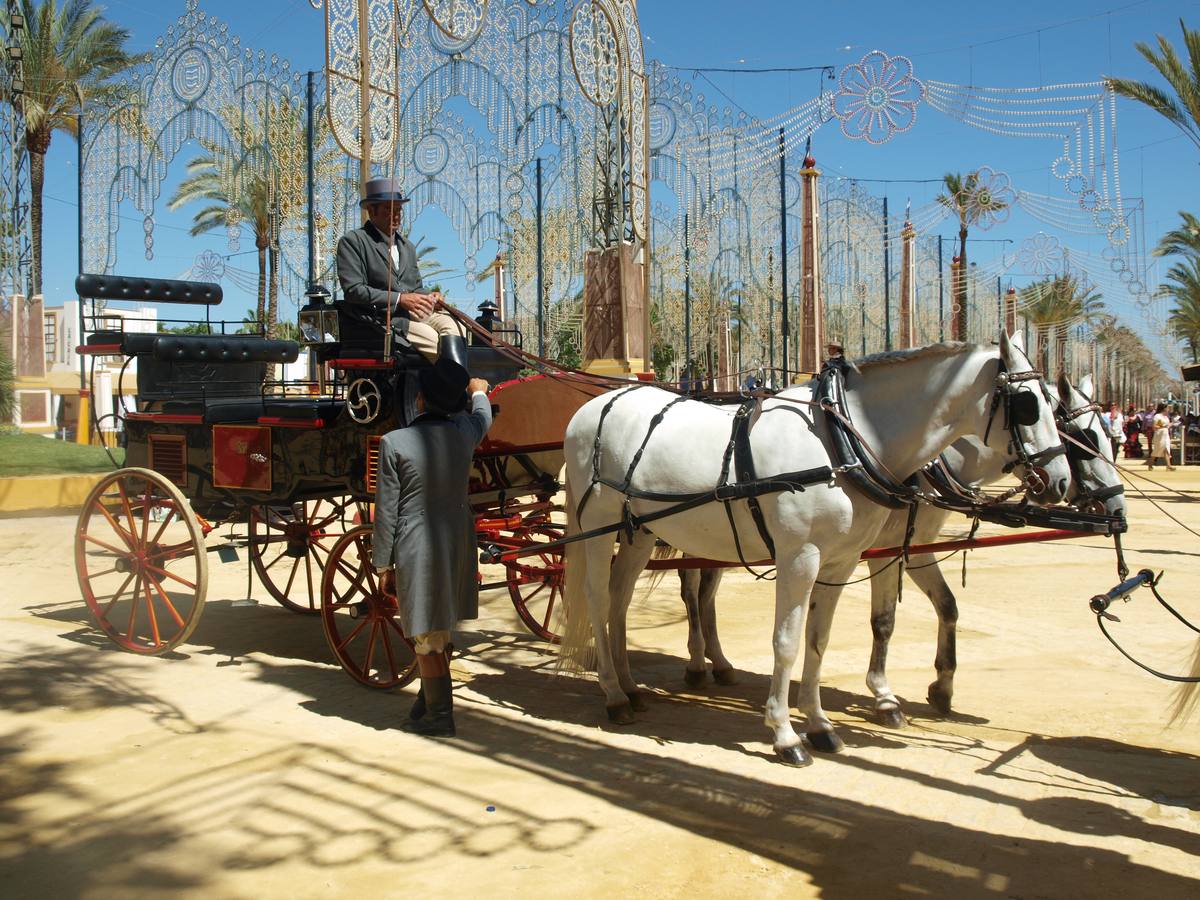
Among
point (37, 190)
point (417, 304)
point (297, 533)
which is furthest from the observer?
point (37, 190)

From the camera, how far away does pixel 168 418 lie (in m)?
6.84

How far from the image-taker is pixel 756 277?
23828 mm

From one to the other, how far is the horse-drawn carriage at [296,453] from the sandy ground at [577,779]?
18.9 inches

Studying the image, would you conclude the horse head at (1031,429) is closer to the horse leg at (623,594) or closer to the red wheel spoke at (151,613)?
the horse leg at (623,594)

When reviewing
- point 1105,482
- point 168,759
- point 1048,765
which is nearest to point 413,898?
point 168,759

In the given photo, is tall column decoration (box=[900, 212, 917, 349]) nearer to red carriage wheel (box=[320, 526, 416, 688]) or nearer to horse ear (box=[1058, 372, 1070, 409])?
horse ear (box=[1058, 372, 1070, 409])

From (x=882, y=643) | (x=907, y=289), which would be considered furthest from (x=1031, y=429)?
(x=907, y=289)

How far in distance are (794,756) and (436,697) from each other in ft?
5.83

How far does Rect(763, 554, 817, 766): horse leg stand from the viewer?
188 inches

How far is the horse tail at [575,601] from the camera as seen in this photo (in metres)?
5.79

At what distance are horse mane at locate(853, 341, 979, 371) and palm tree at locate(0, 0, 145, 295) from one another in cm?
1972

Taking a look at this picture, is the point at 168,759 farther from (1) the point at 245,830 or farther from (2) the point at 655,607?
(2) the point at 655,607

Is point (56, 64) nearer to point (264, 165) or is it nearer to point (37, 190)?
point (37, 190)

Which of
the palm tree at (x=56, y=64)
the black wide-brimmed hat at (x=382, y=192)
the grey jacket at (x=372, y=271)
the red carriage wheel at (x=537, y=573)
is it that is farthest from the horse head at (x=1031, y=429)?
the palm tree at (x=56, y=64)
